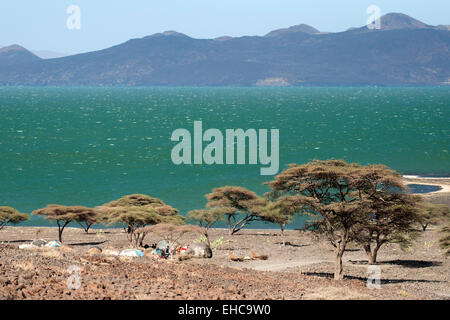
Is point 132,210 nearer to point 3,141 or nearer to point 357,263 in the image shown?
point 357,263

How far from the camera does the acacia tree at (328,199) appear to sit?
3186cm

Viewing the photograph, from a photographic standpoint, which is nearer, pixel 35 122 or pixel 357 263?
pixel 357 263

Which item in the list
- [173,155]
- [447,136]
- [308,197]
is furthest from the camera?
[447,136]

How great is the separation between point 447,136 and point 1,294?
138 m

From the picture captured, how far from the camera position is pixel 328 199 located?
3322 centimetres

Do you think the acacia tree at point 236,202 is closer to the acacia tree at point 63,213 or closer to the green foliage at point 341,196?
the acacia tree at point 63,213

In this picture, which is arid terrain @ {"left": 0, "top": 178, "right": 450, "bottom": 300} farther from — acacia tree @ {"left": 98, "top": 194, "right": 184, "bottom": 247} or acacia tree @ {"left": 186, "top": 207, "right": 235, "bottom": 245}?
acacia tree @ {"left": 186, "top": 207, "right": 235, "bottom": 245}

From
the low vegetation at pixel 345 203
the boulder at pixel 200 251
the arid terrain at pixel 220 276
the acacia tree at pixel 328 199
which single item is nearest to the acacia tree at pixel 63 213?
the arid terrain at pixel 220 276

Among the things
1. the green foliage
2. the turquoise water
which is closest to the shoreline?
the turquoise water

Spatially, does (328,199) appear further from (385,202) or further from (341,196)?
→ (385,202)

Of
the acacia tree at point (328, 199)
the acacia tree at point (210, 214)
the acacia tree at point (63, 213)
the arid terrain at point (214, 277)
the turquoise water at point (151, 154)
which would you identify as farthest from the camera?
the turquoise water at point (151, 154)
